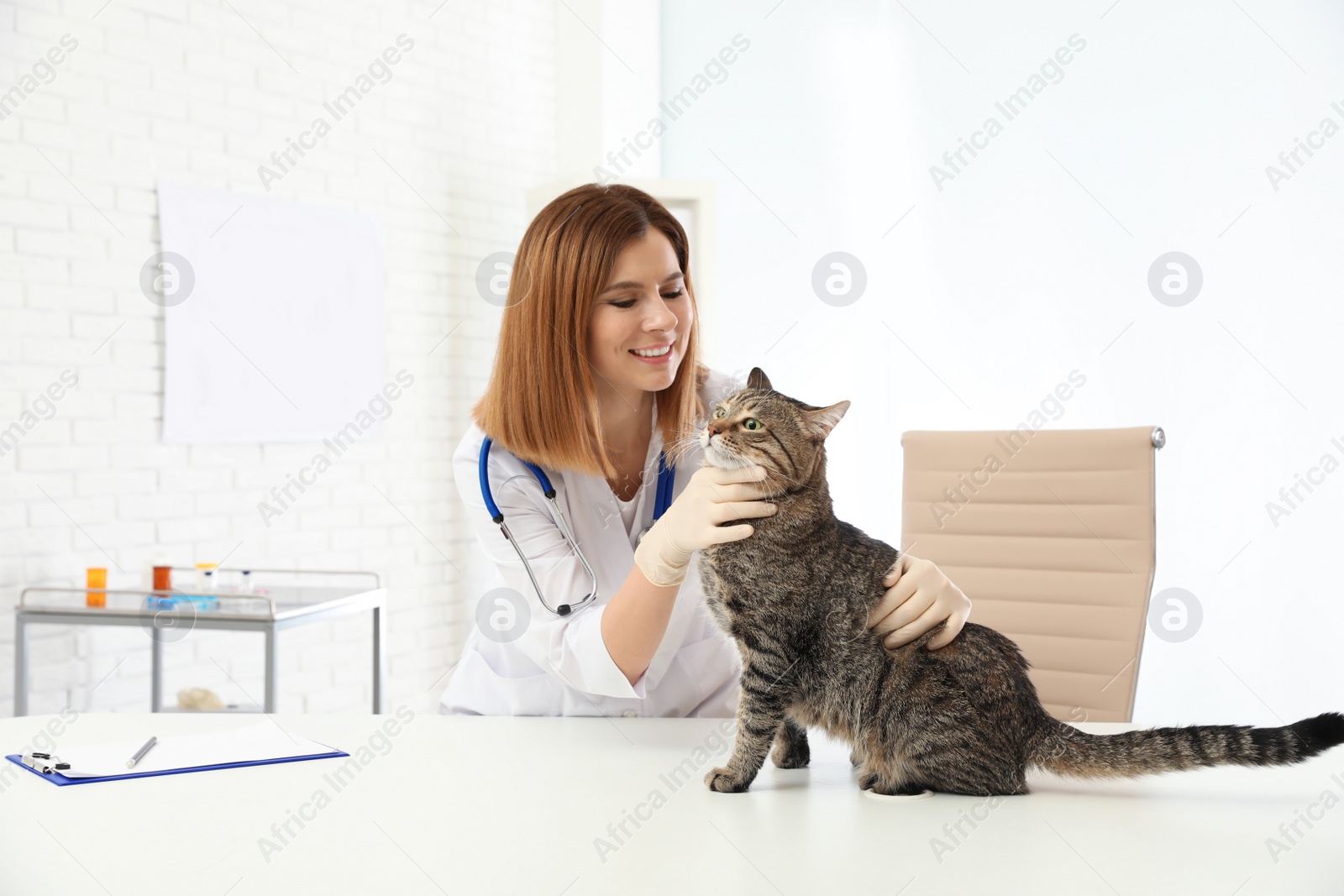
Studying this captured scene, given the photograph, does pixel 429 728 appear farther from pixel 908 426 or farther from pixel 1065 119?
pixel 1065 119

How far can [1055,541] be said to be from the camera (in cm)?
201

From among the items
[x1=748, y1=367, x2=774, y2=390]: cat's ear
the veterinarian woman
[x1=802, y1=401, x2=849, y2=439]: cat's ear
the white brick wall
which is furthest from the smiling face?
the white brick wall

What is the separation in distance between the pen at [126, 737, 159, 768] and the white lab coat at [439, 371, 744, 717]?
1.57ft

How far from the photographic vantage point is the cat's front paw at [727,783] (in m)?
1.14

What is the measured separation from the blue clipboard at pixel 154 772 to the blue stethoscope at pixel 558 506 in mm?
391

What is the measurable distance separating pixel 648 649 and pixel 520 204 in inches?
134

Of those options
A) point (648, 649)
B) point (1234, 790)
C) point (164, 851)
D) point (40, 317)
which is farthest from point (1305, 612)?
point (40, 317)

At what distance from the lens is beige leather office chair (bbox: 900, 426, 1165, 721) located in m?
1.92

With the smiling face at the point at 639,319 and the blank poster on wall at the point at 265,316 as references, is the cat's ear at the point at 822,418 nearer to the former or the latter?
the smiling face at the point at 639,319

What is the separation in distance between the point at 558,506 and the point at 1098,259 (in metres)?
2.47

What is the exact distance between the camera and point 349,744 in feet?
4.52

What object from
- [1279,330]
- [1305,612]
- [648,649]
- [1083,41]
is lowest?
[1305,612]

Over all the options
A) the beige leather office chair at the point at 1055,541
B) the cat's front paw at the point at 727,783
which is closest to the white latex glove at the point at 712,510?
the cat's front paw at the point at 727,783

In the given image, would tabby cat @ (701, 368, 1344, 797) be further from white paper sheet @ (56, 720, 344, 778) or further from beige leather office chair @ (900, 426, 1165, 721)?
beige leather office chair @ (900, 426, 1165, 721)
